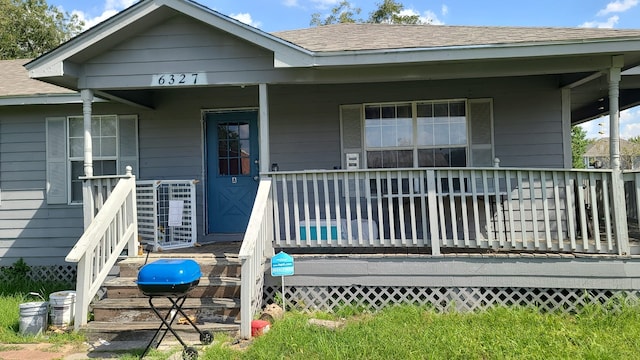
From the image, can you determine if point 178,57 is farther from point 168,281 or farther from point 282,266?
point 168,281

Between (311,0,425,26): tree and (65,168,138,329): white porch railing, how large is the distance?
78.4ft

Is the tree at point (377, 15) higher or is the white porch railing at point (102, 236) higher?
the tree at point (377, 15)

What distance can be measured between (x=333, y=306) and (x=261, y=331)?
1.11 metres

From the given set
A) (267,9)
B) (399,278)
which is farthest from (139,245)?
(267,9)

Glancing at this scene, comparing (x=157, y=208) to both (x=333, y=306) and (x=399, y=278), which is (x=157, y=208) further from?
(x=399, y=278)

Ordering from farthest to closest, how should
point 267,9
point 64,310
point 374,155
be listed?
point 267,9
point 374,155
point 64,310

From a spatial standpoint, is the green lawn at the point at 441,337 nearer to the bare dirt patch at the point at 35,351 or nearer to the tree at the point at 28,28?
the bare dirt patch at the point at 35,351

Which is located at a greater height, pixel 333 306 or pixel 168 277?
pixel 168 277

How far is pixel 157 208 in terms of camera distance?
6.21 metres

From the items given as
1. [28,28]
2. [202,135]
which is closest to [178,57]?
[202,135]

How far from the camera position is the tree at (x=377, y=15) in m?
26.8

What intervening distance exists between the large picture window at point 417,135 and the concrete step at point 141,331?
11.4ft

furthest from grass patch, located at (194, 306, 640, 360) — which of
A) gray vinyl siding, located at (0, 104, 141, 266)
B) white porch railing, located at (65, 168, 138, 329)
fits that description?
gray vinyl siding, located at (0, 104, 141, 266)

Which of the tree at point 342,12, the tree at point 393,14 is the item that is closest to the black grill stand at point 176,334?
the tree at point 393,14
